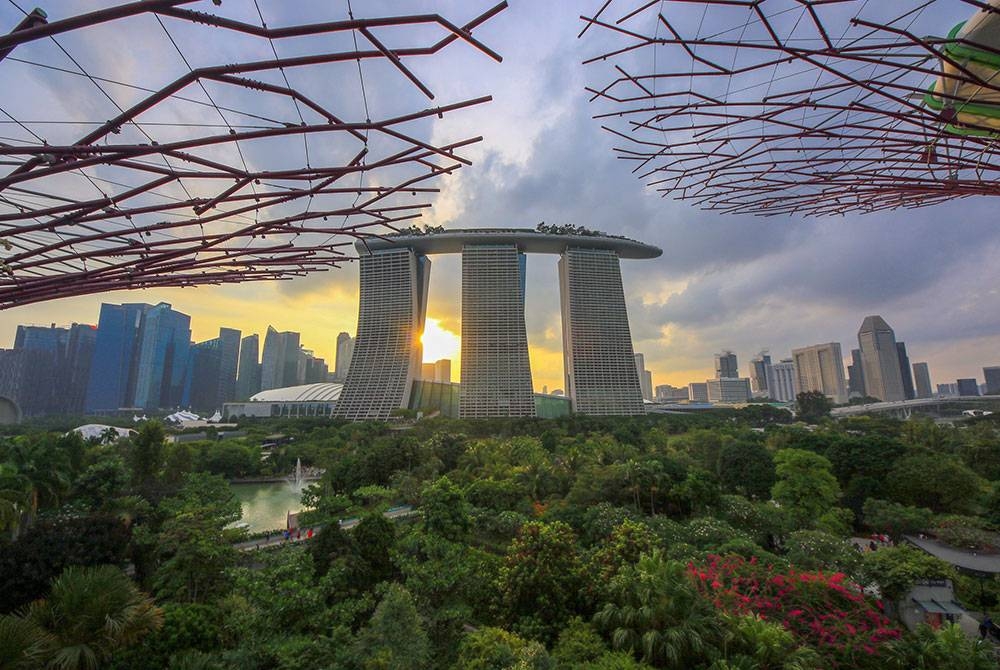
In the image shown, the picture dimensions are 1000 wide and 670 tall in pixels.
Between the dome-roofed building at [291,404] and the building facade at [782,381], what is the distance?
149 metres

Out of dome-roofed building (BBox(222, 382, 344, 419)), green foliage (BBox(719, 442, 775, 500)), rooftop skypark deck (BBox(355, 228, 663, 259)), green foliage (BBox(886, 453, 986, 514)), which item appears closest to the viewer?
green foliage (BBox(886, 453, 986, 514))

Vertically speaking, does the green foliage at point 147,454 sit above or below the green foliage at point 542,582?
above

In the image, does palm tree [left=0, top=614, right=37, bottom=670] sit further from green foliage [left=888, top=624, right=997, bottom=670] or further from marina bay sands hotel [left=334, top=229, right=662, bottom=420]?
marina bay sands hotel [left=334, top=229, right=662, bottom=420]

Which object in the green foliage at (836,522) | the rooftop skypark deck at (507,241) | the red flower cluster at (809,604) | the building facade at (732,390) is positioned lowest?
the green foliage at (836,522)

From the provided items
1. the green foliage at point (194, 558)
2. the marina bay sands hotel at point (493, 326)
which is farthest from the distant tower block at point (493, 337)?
the green foliage at point (194, 558)

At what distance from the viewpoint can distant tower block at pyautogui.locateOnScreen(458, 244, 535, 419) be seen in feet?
241

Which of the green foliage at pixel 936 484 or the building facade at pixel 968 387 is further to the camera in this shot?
the building facade at pixel 968 387

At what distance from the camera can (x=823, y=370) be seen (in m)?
129

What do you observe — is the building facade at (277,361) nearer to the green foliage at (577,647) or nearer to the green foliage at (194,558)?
the green foliage at (194,558)

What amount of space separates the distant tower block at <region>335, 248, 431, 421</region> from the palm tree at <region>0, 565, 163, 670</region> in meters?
62.0

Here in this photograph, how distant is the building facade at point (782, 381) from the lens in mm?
153750

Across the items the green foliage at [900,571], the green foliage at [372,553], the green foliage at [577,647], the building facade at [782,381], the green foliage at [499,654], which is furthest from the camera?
the building facade at [782,381]

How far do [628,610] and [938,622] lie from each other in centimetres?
898

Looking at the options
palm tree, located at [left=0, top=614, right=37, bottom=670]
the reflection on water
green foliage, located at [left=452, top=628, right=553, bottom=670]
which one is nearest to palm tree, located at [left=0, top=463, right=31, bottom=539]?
palm tree, located at [left=0, top=614, right=37, bottom=670]
